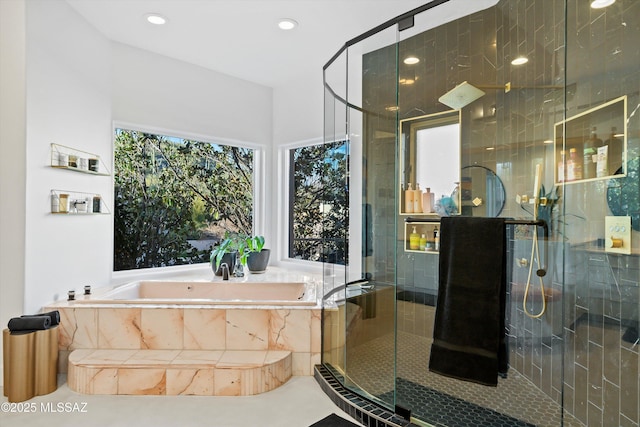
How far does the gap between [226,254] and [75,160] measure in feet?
5.02

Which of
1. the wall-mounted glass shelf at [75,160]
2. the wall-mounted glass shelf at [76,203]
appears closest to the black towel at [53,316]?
the wall-mounted glass shelf at [76,203]

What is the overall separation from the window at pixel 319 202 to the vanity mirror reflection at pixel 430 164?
48cm

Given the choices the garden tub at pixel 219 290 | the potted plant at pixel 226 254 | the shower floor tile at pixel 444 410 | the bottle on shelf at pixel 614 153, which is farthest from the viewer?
the potted plant at pixel 226 254

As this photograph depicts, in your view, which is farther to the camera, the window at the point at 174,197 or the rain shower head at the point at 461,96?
the window at the point at 174,197

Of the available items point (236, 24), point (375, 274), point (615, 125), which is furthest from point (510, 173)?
point (236, 24)

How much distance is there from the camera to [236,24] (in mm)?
2959

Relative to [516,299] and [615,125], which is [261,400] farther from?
[615,125]

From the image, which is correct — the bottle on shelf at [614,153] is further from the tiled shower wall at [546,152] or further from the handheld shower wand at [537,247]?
the handheld shower wand at [537,247]

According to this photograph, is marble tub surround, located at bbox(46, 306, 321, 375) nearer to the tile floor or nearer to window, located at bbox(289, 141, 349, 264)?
the tile floor

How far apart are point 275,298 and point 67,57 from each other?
8.09 ft

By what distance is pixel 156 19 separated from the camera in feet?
9.44

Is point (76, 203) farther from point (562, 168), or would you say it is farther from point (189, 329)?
point (562, 168)

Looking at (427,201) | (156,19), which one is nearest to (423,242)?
(427,201)

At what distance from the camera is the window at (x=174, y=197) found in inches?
137
